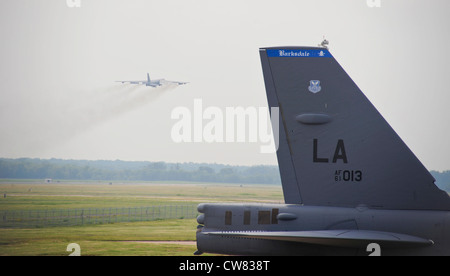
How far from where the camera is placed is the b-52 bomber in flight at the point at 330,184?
9.80 m

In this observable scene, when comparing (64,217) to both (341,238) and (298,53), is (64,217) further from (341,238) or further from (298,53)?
(341,238)

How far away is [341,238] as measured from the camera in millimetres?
9273

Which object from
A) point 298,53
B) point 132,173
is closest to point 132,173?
point 132,173

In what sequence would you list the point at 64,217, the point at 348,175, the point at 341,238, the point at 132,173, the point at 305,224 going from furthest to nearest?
the point at 132,173, the point at 64,217, the point at 348,175, the point at 305,224, the point at 341,238


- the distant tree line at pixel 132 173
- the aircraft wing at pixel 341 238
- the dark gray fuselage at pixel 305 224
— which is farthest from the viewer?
the distant tree line at pixel 132 173

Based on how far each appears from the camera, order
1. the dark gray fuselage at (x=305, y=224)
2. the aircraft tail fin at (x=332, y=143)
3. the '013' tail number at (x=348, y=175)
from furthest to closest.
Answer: the '013' tail number at (x=348, y=175) → the aircraft tail fin at (x=332, y=143) → the dark gray fuselage at (x=305, y=224)

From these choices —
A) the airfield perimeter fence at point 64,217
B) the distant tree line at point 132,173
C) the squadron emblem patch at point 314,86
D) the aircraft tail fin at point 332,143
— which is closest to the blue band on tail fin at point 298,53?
the aircraft tail fin at point 332,143

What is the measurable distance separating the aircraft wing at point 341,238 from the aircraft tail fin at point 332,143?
793mm

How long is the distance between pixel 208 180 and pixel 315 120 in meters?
163

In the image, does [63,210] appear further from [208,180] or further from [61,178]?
[208,180]

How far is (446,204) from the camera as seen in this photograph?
1002cm

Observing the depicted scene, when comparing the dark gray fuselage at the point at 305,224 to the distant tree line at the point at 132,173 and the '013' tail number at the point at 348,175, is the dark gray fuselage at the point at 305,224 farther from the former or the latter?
the distant tree line at the point at 132,173

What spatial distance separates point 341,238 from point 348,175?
5.12 feet
